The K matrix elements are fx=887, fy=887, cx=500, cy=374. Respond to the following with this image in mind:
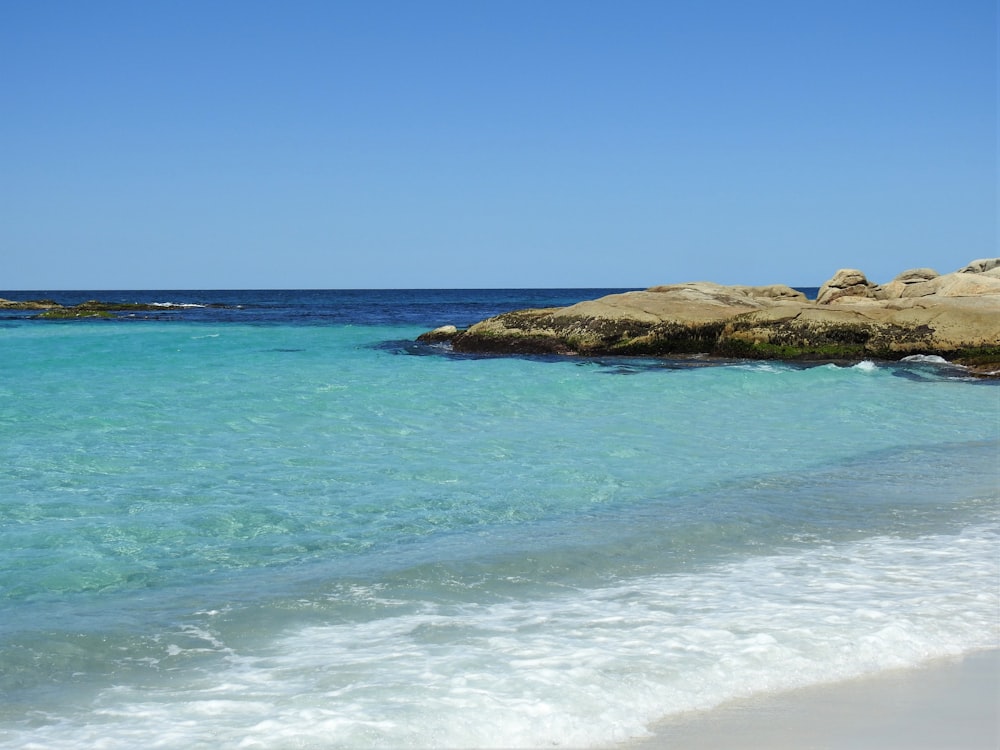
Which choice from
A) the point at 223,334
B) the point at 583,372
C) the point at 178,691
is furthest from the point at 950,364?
the point at 223,334

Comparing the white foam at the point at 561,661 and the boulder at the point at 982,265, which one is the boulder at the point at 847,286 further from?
the white foam at the point at 561,661

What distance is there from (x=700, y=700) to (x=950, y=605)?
7.56ft

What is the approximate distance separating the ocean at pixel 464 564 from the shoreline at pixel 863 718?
0.14 metres

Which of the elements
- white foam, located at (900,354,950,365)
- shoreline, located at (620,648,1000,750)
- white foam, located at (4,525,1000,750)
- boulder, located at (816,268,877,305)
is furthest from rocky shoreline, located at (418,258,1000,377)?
shoreline, located at (620,648,1000,750)

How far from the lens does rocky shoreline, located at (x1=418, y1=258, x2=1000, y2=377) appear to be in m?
21.9

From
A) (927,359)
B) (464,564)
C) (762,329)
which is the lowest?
(464,564)

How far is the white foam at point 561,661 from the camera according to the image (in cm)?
414

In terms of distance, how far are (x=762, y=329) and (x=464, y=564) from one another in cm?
1820

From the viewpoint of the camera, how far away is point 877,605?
18.7 feet

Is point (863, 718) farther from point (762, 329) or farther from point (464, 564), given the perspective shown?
point (762, 329)

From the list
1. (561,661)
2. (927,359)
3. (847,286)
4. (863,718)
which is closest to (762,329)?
(927,359)

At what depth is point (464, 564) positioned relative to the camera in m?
6.77

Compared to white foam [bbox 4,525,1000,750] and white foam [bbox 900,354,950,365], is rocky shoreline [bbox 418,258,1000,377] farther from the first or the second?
white foam [bbox 4,525,1000,750]

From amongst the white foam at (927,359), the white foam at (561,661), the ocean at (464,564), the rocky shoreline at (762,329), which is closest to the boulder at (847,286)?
the rocky shoreline at (762,329)
